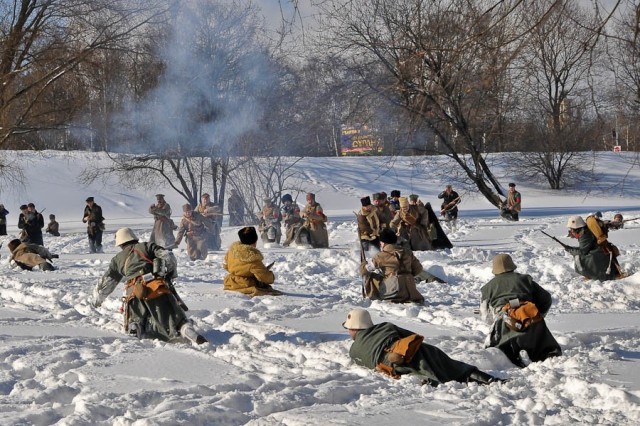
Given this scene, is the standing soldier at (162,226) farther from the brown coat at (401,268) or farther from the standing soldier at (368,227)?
the brown coat at (401,268)

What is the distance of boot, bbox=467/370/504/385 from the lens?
7.26 metres

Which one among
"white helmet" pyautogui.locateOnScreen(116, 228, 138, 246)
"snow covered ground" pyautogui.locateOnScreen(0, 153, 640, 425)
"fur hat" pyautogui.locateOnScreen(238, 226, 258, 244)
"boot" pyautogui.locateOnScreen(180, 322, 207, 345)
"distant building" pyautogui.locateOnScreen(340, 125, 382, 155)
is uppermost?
"distant building" pyautogui.locateOnScreen(340, 125, 382, 155)

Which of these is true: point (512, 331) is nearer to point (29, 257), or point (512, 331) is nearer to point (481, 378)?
point (481, 378)

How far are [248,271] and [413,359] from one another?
5.33 metres

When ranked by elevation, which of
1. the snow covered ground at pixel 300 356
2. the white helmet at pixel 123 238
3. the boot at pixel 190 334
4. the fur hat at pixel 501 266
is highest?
the white helmet at pixel 123 238

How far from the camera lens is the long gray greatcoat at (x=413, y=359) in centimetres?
736

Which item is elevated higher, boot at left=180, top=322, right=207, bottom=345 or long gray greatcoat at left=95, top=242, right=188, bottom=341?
long gray greatcoat at left=95, top=242, right=188, bottom=341

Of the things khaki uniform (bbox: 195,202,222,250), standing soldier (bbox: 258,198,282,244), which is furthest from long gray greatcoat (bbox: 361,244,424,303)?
standing soldier (bbox: 258,198,282,244)

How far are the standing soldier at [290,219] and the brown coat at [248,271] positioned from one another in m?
10.1

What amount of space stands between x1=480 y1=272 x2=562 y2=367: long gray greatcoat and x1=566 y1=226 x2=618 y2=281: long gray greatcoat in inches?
215

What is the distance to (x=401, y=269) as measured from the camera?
12180 millimetres

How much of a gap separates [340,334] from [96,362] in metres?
2.51

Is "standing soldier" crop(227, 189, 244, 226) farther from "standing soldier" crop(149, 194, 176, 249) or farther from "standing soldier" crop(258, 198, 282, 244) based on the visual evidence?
"standing soldier" crop(149, 194, 176, 249)

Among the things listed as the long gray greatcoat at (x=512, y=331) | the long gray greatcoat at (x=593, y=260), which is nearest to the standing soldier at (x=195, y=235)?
the long gray greatcoat at (x=593, y=260)
